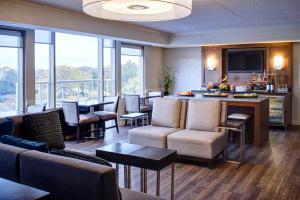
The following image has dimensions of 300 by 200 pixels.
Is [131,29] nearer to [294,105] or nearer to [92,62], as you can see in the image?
[92,62]

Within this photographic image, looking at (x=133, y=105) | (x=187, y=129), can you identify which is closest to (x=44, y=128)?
(x=187, y=129)

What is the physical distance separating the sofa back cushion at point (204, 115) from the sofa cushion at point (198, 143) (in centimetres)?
15

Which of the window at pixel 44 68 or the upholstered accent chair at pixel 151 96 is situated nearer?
the window at pixel 44 68

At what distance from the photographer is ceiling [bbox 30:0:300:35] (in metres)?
5.11

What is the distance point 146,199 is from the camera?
244 centimetres

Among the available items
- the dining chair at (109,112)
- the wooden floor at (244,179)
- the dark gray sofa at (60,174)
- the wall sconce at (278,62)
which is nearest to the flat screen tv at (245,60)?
the wall sconce at (278,62)

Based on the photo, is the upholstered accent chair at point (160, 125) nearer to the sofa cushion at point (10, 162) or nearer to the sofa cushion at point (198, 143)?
the sofa cushion at point (198, 143)

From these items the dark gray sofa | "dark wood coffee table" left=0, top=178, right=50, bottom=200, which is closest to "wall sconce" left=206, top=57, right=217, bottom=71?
the dark gray sofa

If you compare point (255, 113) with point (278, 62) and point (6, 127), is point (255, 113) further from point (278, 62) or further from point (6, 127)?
point (6, 127)

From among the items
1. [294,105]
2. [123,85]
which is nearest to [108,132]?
[123,85]

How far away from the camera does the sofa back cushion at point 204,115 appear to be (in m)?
5.09

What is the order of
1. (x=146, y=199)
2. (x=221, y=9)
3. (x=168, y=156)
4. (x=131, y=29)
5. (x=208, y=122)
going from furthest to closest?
(x=131, y=29) < (x=221, y=9) < (x=208, y=122) < (x=168, y=156) < (x=146, y=199)

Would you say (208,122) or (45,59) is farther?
(45,59)

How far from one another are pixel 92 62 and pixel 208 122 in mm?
3827
